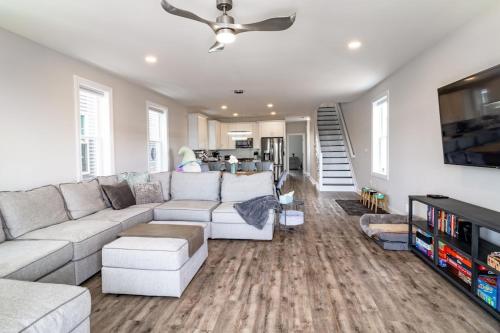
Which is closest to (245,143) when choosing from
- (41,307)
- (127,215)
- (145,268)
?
(127,215)

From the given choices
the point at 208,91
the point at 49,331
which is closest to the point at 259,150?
the point at 208,91

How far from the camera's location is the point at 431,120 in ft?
11.9

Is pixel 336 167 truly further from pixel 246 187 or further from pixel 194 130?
pixel 246 187

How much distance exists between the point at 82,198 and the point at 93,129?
5.17 ft

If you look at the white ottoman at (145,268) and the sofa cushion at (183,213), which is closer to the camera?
the white ottoman at (145,268)

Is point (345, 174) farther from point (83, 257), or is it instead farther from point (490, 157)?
point (83, 257)

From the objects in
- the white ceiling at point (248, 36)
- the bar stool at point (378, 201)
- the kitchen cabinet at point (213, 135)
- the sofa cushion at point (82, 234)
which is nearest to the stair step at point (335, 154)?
the bar stool at point (378, 201)

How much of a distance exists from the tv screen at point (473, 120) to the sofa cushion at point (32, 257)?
3.96 m

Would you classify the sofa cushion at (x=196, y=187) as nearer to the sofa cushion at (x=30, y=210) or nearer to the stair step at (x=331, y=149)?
the sofa cushion at (x=30, y=210)

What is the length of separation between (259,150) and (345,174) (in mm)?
3609

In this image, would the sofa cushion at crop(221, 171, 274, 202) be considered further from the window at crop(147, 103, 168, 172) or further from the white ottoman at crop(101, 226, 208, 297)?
the window at crop(147, 103, 168, 172)

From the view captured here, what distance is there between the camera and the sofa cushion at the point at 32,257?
191 cm

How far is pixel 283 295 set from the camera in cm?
234

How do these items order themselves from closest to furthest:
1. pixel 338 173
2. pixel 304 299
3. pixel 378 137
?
pixel 304 299, pixel 378 137, pixel 338 173
